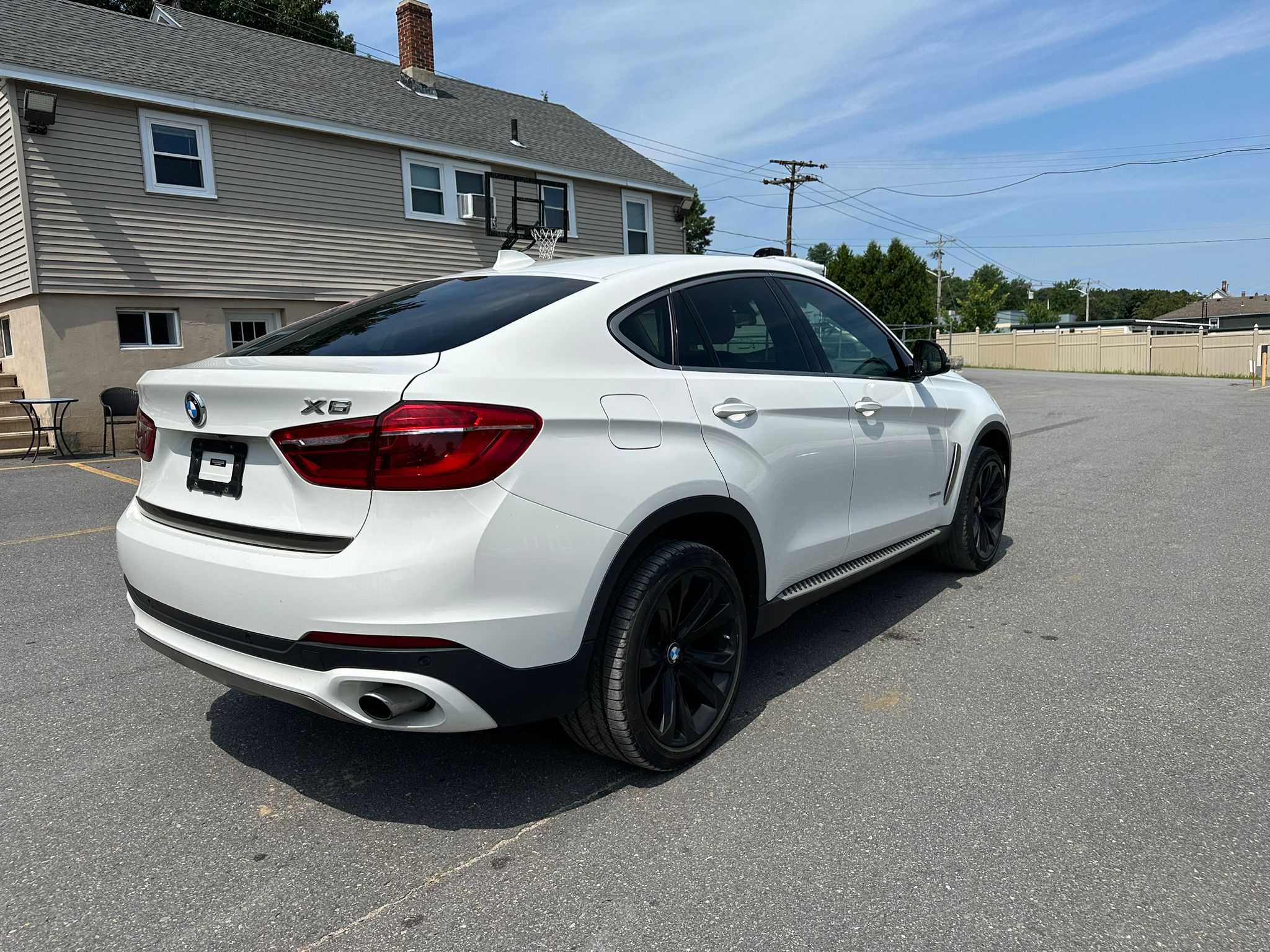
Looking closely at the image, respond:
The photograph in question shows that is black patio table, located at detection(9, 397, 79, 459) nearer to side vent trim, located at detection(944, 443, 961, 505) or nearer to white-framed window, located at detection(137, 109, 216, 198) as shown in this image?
white-framed window, located at detection(137, 109, 216, 198)

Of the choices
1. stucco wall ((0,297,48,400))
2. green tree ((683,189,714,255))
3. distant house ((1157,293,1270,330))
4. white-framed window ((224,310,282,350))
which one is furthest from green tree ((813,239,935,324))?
distant house ((1157,293,1270,330))

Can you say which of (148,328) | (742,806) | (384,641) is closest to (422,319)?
(384,641)

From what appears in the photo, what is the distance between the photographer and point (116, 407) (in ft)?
42.0

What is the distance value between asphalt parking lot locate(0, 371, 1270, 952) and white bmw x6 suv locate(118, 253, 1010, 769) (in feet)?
1.24

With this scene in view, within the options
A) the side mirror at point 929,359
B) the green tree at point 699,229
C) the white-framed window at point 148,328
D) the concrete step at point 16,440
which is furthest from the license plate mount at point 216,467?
the green tree at point 699,229

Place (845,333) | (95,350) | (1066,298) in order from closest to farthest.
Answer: (845,333) → (95,350) → (1066,298)

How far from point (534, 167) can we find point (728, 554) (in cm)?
1677

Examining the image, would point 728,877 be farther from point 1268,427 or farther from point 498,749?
point 1268,427

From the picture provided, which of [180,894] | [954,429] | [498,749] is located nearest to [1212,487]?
[954,429]

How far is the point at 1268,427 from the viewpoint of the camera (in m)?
12.9

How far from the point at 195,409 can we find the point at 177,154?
13.7 meters

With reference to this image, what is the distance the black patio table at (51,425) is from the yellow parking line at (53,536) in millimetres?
6177

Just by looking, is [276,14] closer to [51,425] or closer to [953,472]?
[51,425]

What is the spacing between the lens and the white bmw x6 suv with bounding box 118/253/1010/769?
2.29 m
